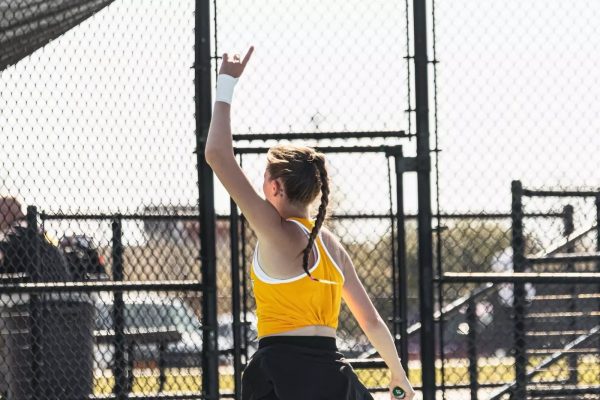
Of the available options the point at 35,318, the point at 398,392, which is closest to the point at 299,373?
the point at 398,392

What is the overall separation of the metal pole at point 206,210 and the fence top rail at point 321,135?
24 cm

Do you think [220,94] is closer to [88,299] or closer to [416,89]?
[416,89]

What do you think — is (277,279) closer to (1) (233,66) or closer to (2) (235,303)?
(1) (233,66)

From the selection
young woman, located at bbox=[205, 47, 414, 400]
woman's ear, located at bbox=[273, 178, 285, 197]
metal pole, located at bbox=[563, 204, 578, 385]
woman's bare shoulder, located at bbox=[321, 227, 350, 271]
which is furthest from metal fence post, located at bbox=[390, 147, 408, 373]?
metal pole, located at bbox=[563, 204, 578, 385]

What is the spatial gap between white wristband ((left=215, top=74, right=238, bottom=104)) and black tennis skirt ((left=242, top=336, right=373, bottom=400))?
2.97 ft

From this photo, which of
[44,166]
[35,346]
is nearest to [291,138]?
[44,166]

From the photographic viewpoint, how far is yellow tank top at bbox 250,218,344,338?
3668 mm

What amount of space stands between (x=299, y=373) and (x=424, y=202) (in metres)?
1.78

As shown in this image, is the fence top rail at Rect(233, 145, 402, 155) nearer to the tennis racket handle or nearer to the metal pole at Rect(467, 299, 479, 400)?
the tennis racket handle

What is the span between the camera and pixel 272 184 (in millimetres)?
3717

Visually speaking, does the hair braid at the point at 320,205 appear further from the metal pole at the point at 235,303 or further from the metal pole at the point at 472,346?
the metal pole at the point at 472,346

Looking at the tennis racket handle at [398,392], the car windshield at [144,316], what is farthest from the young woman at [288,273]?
the car windshield at [144,316]

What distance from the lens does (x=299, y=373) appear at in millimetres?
3676

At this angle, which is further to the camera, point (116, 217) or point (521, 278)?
point (116, 217)
